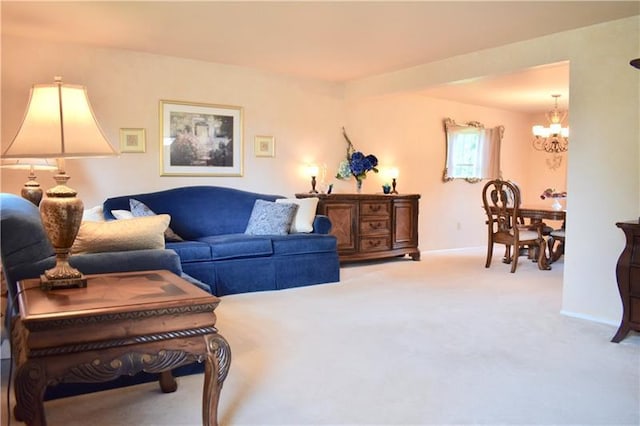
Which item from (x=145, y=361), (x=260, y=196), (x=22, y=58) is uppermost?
(x=22, y=58)

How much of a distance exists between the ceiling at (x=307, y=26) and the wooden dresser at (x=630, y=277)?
1.54 metres

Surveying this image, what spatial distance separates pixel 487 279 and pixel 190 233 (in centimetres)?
312

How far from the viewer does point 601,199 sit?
3.86 meters

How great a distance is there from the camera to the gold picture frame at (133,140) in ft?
16.4

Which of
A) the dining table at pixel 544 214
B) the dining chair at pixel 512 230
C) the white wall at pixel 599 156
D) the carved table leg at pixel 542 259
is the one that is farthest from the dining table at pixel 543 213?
the white wall at pixel 599 156

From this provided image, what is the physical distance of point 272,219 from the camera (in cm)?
515

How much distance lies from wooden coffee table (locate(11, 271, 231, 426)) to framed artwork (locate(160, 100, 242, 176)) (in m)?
3.35

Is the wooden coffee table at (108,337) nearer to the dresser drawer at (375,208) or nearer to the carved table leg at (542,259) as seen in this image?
the dresser drawer at (375,208)

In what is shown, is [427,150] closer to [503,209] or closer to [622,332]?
[503,209]

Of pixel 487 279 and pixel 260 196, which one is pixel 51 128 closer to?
pixel 260 196

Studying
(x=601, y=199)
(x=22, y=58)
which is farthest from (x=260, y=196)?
(x=601, y=199)

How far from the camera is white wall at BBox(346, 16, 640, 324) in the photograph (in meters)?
3.71

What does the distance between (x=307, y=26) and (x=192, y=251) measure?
208cm

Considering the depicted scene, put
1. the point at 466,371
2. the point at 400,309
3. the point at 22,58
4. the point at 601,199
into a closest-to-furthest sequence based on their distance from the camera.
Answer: the point at 466,371, the point at 601,199, the point at 400,309, the point at 22,58
